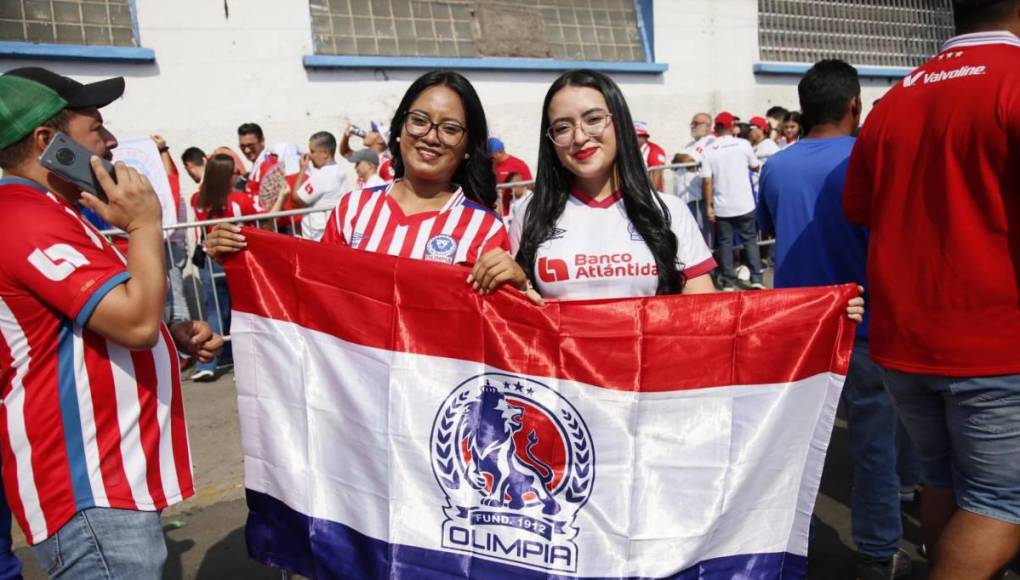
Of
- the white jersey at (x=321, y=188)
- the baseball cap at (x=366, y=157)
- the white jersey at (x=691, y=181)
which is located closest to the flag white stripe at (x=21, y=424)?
the white jersey at (x=321, y=188)

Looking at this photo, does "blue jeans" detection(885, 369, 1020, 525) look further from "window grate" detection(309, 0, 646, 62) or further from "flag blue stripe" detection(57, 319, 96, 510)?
"window grate" detection(309, 0, 646, 62)

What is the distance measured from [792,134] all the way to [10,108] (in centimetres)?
1063

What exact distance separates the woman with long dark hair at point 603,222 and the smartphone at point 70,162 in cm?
137

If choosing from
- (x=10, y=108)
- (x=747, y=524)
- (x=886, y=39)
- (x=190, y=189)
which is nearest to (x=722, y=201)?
(x=190, y=189)

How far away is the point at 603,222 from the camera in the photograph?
9.12 ft

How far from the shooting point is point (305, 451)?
108 inches

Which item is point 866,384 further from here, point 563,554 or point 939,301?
point 563,554

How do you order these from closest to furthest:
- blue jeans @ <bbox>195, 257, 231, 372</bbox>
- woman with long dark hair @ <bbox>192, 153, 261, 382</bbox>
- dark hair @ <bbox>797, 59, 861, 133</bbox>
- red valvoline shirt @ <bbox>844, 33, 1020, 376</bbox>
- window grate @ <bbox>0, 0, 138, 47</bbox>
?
red valvoline shirt @ <bbox>844, 33, 1020, 376</bbox>
dark hair @ <bbox>797, 59, 861, 133</bbox>
woman with long dark hair @ <bbox>192, 153, 261, 382</bbox>
blue jeans @ <bbox>195, 257, 231, 372</bbox>
window grate @ <bbox>0, 0, 138, 47</bbox>

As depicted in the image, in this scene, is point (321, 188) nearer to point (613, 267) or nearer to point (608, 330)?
point (613, 267)

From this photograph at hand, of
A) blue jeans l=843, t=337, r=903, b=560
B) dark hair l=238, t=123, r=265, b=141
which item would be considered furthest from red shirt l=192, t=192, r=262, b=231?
blue jeans l=843, t=337, r=903, b=560

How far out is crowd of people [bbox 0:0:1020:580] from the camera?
209 centimetres

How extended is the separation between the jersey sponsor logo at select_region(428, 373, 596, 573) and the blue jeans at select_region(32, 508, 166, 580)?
0.90 m

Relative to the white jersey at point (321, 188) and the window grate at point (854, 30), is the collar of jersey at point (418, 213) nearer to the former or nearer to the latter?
the white jersey at point (321, 188)

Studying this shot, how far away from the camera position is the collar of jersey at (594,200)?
9.25ft
